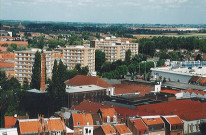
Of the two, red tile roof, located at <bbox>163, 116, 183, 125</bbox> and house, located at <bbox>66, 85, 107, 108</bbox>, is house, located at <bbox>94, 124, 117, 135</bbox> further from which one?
house, located at <bbox>66, 85, 107, 108</bbox>

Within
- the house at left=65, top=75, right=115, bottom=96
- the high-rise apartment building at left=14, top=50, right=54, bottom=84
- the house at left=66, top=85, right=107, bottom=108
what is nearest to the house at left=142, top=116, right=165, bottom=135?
the house at left=66, top=85, right=107, bottom=108

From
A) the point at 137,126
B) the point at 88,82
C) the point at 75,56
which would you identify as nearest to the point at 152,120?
the point at 137,126

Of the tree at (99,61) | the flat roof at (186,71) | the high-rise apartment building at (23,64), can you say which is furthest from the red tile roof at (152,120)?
the tree at (99,61)

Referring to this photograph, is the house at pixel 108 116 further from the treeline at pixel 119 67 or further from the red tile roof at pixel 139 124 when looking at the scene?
the treeline at pixel 119 67

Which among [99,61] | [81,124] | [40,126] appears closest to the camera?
[40,126]

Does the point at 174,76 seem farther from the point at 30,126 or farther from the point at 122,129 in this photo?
the point at 30,126

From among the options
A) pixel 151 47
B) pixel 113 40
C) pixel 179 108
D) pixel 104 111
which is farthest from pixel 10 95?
pixel 151 47

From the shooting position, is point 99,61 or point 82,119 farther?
point 99,61

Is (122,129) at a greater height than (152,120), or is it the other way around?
(152,120)
